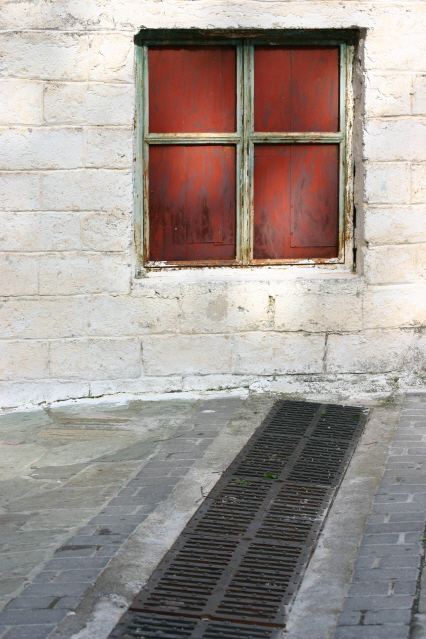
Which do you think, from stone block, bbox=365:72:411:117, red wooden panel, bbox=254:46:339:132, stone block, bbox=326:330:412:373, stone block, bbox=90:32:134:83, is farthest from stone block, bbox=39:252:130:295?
stone block, bbox=365:72:411:117

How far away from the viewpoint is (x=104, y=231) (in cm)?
597

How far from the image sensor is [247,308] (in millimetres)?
6133

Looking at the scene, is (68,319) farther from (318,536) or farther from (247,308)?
(318,536)

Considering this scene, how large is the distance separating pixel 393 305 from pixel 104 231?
6.75 feet

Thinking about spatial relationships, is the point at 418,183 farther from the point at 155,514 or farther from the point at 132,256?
the point at 155,514

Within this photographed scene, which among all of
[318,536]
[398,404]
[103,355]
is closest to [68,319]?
[103,355]

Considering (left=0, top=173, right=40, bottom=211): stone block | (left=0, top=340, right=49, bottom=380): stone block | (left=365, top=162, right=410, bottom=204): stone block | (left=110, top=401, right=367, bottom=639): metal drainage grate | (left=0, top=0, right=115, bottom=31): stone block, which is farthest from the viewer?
(left=365, top=162, right=410, bottom=204): stone block

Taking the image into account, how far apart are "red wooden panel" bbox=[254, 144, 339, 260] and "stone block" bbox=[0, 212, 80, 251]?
4.31ft

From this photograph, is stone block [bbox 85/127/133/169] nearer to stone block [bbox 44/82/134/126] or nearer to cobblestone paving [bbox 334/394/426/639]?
stone block [bbox 44/82/134/126]

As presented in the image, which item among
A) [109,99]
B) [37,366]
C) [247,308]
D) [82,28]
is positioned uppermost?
[82,28]

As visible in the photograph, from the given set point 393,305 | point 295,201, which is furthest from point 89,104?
point 393,305

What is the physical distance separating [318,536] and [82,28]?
3.73m

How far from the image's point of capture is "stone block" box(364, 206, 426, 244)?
6133mm

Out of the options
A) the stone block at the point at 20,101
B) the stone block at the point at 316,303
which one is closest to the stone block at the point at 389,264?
the stone block at the point at 316,303
